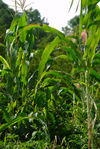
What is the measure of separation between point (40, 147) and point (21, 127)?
310mm

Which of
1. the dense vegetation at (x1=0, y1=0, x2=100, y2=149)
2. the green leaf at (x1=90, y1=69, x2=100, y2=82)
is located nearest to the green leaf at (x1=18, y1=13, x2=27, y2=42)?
the dense vegetation at (x1=0, y1=0, x2=100, y2=149)

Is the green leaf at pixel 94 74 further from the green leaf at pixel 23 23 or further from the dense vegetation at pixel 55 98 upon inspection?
the green leaf at pixel 23 23

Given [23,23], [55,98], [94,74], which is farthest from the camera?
[23,23]

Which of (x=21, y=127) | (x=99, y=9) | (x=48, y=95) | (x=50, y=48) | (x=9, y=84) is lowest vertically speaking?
(x=21, y=127)

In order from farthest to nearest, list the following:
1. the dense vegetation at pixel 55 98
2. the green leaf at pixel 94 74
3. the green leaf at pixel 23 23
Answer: the green leaf at pixel 23 23, the green leaf at pixel 94 74, the dense vegetation at pixel 55 98

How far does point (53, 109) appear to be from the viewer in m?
1.40

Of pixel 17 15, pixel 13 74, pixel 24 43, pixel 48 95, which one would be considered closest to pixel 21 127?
pixel 48 95

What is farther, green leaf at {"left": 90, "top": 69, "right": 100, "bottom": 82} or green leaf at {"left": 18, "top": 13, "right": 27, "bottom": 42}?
green leaf at {"left": 18, "top": 13, "right": 27, "bottom": 42}

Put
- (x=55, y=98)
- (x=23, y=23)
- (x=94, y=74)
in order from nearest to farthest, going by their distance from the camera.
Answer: (x=94, y=74) → (x=55, y=98) → (x=23, y=23)

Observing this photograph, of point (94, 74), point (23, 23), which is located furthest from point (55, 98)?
point (23, 23)

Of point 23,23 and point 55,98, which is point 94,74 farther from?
point 23,23

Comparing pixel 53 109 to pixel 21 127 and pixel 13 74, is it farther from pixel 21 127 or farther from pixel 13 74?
pixel 13 74

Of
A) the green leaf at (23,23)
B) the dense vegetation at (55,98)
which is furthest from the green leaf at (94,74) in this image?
the green leaf at (23,23)

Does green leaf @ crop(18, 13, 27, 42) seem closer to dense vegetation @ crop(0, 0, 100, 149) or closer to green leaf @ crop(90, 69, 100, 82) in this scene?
dense vegetation @ crop(0, 0, 100, 149)
